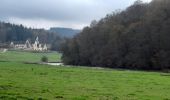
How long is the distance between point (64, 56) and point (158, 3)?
151 feet

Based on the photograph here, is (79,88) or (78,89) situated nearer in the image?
(78,89)

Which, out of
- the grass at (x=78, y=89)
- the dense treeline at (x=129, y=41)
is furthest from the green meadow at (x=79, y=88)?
the dense treeline at (x=129, y=41)

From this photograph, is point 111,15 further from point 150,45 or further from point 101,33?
point 150,45

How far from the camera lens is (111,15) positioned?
454 feet

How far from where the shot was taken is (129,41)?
10838 cm

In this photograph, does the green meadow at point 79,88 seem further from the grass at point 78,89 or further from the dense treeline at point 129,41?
the dense treeline at point 129,41

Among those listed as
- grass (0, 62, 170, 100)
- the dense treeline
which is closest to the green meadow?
grass (0, 62, 170, 100)

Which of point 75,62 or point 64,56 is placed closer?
point 75,62

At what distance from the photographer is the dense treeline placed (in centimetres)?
9794

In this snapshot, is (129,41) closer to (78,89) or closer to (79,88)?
(79,88)

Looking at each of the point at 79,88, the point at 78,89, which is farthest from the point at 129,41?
the point at 78,89

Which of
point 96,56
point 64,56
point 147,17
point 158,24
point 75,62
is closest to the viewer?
point 158,24

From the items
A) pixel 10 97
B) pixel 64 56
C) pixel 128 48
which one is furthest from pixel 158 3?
pixel 10 97

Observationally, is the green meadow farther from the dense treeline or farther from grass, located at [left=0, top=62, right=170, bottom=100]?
the dense treeline
